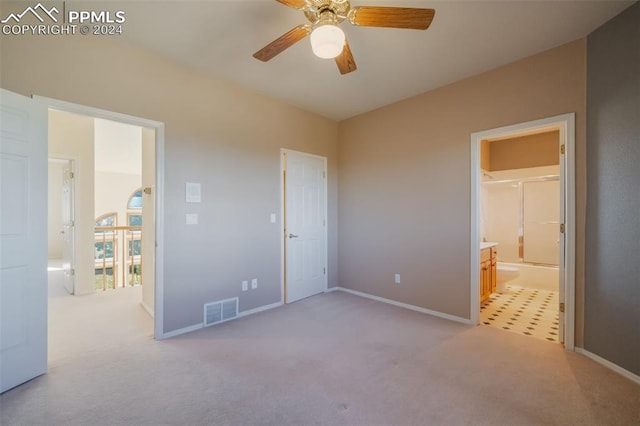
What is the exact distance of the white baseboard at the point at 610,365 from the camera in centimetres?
204

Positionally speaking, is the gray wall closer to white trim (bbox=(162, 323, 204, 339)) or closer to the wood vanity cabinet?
the wood vanity cabinet

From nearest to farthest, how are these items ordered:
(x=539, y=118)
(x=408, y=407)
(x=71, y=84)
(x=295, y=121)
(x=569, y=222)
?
1. (x=408, y=407)
2. (x=71, y=84)
3. (x=569, y=222)
4. (x=539, y=118)
5. (x=295, y=121)

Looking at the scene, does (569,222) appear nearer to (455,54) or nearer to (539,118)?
(539,118)

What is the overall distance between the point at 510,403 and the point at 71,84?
4011mm

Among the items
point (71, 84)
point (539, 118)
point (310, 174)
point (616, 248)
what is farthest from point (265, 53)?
point (616, 248)

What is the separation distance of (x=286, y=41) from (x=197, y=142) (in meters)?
1.60

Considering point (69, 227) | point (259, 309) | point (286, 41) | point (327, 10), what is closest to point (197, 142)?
point (286, 41)

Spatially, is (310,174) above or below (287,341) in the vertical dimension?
above

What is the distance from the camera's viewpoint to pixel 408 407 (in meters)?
1.76

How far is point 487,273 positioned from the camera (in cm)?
388

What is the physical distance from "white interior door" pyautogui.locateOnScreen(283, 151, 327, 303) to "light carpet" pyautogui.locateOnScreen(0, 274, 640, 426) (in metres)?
1.07

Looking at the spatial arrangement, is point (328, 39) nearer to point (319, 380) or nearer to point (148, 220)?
point (319, 380)

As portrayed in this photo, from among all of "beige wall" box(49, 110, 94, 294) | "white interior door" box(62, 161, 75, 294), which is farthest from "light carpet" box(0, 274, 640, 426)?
"white interior door" box(62, 161, 75, 294)

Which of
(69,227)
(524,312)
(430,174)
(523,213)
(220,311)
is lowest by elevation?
(524,312)
